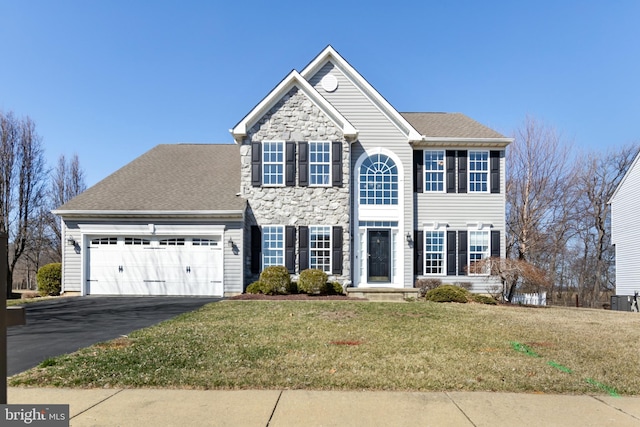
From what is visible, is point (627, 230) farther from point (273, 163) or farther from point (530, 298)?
point (273, 163)

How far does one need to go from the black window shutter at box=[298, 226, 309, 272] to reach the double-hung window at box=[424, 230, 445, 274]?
15.7ft

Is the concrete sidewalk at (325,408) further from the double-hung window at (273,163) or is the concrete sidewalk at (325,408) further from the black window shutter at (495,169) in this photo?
the black window shutter at (495,169)

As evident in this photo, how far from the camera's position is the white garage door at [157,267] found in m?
16.3

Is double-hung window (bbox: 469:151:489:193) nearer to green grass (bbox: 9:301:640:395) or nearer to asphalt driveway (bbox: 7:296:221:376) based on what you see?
green grass (bbox: 9:301:640:395)

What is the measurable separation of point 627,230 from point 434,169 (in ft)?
41.8

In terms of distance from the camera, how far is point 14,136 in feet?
83.7

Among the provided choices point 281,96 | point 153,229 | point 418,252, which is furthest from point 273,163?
point 418,252

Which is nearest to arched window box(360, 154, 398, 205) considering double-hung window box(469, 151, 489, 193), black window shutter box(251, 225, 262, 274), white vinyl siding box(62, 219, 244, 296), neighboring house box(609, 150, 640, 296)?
double-hung window box(469, 151, 489, 193)

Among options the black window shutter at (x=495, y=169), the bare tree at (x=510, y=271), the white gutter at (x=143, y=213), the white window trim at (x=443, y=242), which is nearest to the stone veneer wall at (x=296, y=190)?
the white gutter at (x=143, y=213)

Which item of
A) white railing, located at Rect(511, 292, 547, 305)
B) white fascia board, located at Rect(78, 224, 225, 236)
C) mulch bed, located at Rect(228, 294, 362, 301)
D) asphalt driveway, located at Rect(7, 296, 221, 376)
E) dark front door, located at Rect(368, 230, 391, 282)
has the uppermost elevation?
white fascia board, located at Rect(78, 224, 225, 236)

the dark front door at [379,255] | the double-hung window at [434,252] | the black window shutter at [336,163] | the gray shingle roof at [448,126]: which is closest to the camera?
the black window shutter at [336,163]

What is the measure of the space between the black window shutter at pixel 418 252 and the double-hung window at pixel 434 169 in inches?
77.9

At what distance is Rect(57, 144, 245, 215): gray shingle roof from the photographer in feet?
53.9

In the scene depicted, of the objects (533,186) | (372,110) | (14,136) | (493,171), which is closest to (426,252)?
(493,171)
